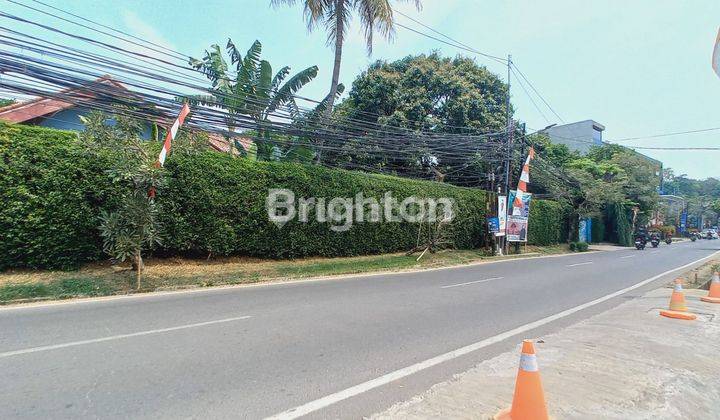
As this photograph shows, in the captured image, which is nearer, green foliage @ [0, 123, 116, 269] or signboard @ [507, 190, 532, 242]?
green foliage @ [0, 123, 116, 269]

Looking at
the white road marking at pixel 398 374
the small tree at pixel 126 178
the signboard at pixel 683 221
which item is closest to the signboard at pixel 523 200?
the white road marking at pixel 398 374

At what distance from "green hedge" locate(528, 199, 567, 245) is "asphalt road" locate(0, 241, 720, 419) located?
18974mm

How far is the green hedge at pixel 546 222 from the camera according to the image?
1102 inches

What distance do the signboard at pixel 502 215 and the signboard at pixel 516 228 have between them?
0.49 metres

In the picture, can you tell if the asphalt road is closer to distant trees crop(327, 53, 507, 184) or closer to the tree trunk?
the tree trunk

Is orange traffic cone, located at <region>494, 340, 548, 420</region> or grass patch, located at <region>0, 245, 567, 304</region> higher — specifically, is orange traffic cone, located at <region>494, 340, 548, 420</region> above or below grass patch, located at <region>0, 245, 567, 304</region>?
above

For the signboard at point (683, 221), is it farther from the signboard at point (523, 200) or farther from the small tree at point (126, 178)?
the small tree at point (126, 178)

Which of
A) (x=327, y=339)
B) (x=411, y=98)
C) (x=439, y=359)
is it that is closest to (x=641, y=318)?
(x=439, y=359)

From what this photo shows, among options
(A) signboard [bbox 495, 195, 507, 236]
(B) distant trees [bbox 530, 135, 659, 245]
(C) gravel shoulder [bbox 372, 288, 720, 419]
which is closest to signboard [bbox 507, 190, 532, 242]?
(A) signboard [bbox 495, 195, 507, 236]

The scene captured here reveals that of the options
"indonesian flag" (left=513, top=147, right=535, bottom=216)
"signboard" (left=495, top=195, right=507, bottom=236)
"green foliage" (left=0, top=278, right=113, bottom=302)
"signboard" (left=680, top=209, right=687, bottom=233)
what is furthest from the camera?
"signboard" (left=680, top=209, right=687, bottom=233)

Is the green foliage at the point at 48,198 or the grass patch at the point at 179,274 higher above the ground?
the green foliage at the point at 48,198

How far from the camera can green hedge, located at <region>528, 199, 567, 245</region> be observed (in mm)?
27991

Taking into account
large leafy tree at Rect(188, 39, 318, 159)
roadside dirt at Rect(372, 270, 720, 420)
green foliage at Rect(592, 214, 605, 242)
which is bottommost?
roadside dirt at Rect(372, 270, 720, 420)

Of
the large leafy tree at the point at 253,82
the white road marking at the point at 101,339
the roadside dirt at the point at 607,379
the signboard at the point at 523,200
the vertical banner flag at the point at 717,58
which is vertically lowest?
the white road marking at the point at 101,339
